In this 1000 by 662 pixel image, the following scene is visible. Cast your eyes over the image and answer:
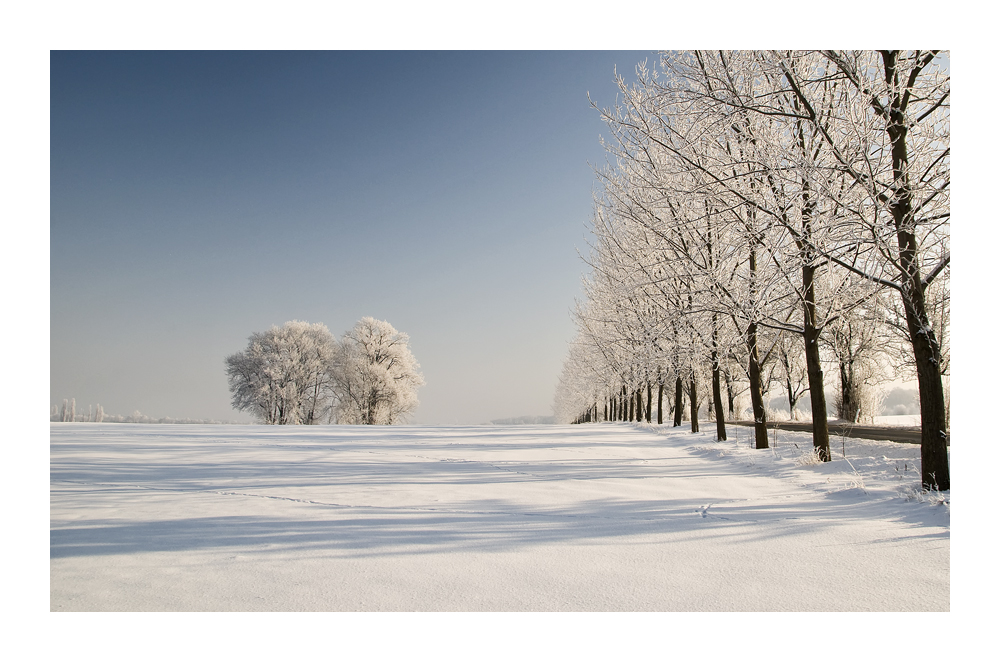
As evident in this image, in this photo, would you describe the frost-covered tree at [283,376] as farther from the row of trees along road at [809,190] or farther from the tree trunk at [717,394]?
the tree trunk at [717,394]

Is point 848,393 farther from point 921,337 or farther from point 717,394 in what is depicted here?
point 921,337

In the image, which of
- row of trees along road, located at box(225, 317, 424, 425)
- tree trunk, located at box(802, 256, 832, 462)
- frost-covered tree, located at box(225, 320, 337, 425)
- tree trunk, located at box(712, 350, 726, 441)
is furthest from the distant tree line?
row of trees along road, located at box(225, 317, 424, 425)

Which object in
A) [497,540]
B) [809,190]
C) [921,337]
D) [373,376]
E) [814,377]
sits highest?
[809,190]

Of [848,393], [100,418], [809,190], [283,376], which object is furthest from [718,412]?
[283,376]

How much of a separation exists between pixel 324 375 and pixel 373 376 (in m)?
3.37

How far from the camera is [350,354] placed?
35.4m

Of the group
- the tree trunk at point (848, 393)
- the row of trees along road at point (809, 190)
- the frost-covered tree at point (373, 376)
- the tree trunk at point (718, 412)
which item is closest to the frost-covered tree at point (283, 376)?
the frost-covered tree at point (373, 376)

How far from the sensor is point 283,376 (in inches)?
1273

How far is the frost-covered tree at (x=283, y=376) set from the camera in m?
32.4

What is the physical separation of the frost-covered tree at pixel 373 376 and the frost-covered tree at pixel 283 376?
1248 millimetres
